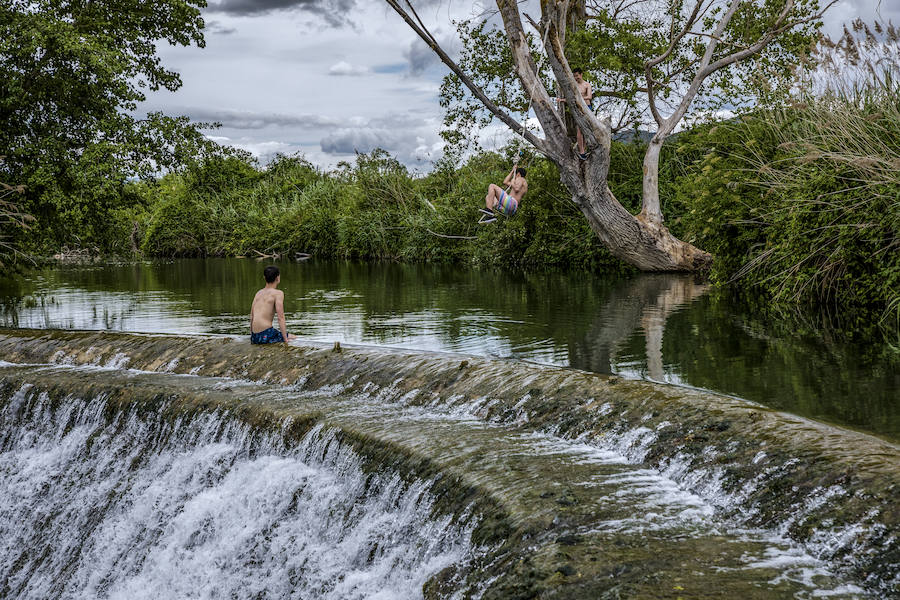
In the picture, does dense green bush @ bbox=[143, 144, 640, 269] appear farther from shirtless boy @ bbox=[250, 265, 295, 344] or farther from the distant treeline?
shirtless boy @ bbox=[250, 265, 295, 344]

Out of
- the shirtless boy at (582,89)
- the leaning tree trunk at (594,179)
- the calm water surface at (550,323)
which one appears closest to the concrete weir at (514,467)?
the calm water surface at (550,323)

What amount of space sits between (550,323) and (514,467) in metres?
7.58

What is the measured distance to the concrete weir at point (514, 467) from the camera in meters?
4.01

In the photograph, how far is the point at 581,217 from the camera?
83.4 feet

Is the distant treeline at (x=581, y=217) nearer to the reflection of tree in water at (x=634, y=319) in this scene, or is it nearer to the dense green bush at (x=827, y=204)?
the dense green bush at (x=827, y=204)

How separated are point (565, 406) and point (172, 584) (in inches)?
134

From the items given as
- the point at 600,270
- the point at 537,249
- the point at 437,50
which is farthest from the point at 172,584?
the point at 537,249

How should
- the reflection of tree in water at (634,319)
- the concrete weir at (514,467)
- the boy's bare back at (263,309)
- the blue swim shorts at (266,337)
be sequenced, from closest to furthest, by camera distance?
1. the concrete weir at (514,467)
2. the reflection of tree in water at (634,319)
3. the boy's bare back at (263,309)
4. the blue swim shorts at (266,337)

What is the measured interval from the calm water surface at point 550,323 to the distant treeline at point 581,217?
1109mm

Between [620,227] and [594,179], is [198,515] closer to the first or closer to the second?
[594,179]

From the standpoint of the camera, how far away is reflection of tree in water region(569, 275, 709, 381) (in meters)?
9.40

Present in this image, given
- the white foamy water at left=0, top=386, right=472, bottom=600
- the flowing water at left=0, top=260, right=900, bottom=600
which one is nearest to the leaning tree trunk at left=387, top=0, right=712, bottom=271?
the flowing water at left=0, top=260, right=900, bottom=600

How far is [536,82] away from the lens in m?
16.1

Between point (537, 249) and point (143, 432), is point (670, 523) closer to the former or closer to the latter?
point (143, 432)
